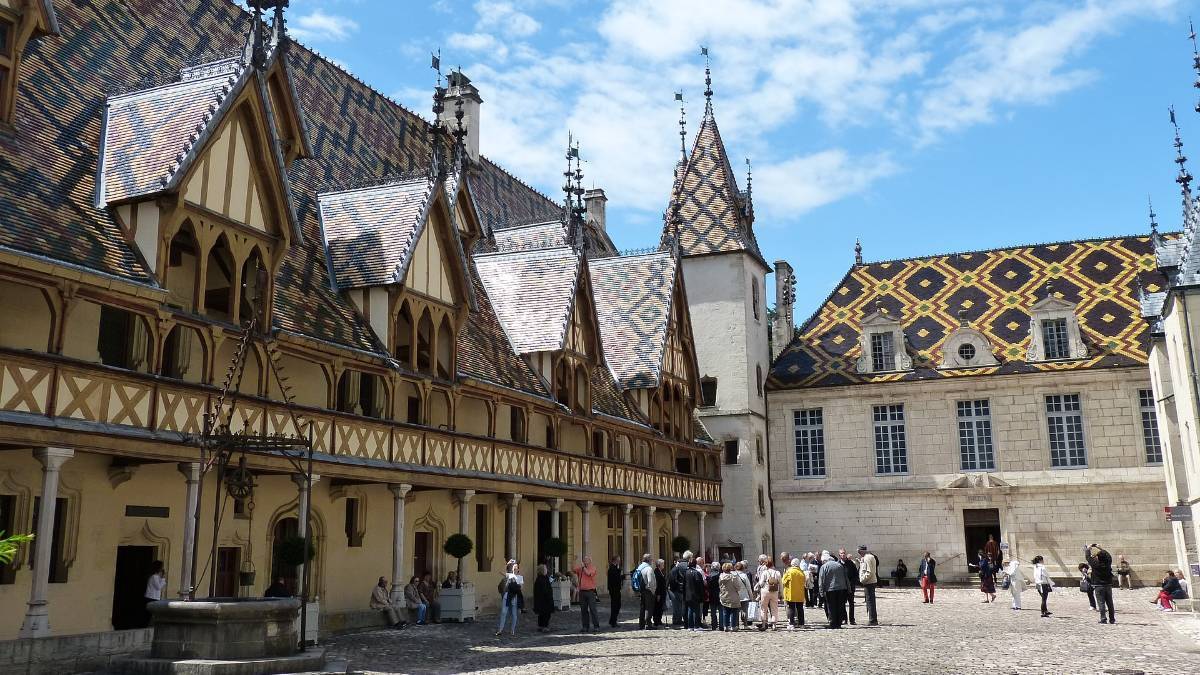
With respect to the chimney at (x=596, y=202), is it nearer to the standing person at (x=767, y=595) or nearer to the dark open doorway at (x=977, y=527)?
the dark open doorway at (x=977, y=527)

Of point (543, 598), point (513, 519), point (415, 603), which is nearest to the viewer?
point (543, 598)

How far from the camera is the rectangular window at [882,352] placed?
39250 millimetres

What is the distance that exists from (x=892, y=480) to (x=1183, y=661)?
82.6ft

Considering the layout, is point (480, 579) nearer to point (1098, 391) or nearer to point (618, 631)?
point (618, 631)

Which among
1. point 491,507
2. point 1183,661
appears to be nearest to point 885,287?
point 491,507

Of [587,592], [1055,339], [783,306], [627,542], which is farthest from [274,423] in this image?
[783,306]

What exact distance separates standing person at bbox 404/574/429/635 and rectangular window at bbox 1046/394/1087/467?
974 inches

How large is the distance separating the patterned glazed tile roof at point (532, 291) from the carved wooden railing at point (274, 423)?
9.90ft

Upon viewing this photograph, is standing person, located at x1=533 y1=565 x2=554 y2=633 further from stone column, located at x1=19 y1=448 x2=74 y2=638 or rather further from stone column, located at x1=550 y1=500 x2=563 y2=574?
stone column, located at x1=19 y1=448 x2=74 y2=638

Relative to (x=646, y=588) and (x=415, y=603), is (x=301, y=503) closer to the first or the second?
(x=415, y=603)

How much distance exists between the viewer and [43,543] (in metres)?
12.5

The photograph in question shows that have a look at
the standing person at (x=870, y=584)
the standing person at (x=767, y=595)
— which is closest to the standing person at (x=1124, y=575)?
the standing person at (x=870, y=584)

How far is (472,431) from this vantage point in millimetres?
23500

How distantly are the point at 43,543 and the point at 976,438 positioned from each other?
31.9m
